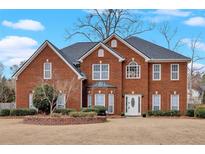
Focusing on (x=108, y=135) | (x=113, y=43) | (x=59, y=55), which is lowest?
(x=108, y=135)

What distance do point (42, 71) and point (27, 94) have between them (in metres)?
2.12

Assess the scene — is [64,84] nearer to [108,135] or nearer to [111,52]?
[111,52]

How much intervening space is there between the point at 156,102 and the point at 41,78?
9030 mm

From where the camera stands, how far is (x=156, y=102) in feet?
113

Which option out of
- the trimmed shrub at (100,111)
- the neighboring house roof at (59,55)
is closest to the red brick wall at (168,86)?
the trimmed shrub at (100,111)

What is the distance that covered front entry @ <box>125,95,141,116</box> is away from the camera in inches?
1357

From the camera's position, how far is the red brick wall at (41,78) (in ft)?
109

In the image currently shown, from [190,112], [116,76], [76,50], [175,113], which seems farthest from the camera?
[76,50]

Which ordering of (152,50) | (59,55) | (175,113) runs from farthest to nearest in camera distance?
(152,50) < (59,55) < (175,113)

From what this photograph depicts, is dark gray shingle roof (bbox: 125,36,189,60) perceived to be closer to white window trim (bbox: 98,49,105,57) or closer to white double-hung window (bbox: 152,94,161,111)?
white window trim (bbox: 98,49,105,57)

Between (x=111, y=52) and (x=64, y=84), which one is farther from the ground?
(x=111, y=52)

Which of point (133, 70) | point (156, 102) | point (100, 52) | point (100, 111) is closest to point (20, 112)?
point (100, 111)

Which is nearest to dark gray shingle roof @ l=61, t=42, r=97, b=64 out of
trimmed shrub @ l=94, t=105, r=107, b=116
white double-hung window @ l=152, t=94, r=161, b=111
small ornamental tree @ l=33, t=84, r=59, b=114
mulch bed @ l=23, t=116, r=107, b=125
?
small ornamental tree @ l=33, t=84, r=59, b=114

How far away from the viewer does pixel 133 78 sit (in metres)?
34.5
